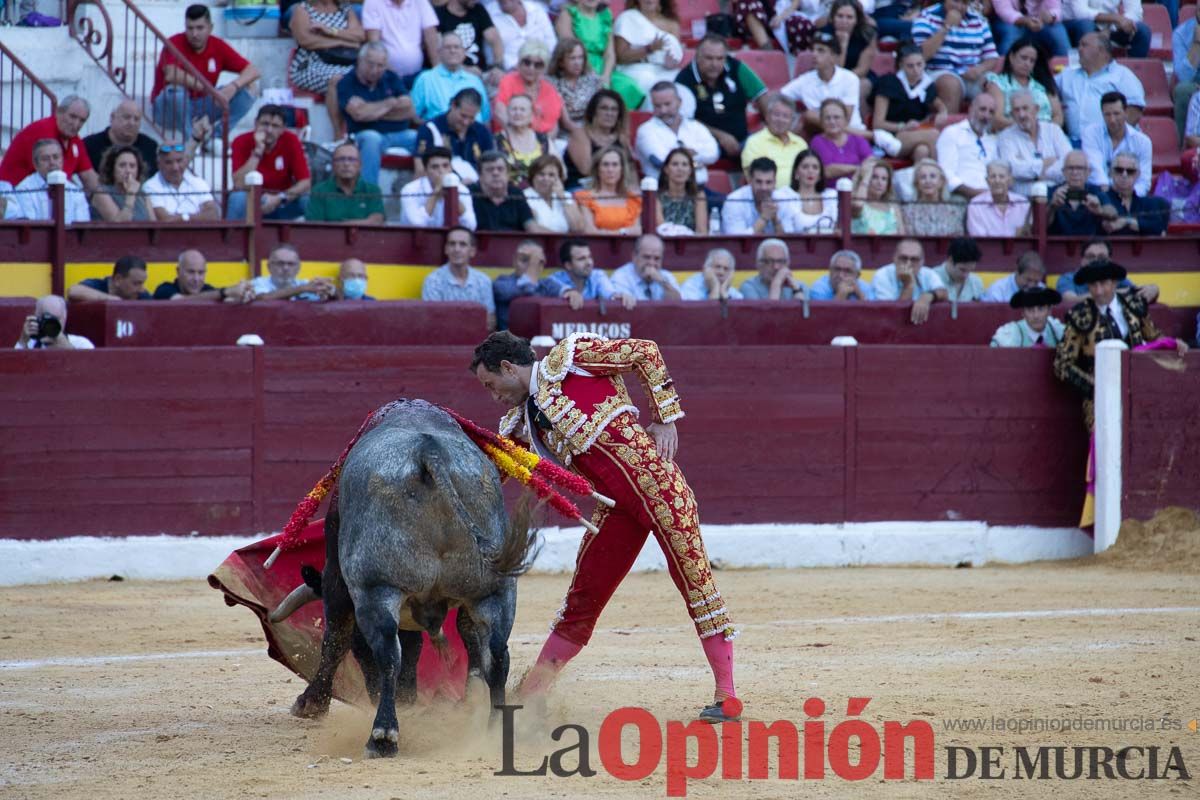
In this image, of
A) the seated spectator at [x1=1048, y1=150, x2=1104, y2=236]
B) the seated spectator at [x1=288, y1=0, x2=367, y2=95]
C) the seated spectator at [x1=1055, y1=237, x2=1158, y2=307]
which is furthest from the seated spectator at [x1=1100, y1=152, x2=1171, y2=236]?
the seated spectator at [x1=288, y1=0, x2=367, y2=95]

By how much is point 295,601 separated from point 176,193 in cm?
417

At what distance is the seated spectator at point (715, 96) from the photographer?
33.9 ft

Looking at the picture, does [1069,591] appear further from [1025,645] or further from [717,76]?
[717,76]

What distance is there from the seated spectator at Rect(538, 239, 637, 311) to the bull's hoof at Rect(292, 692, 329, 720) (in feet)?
13.6

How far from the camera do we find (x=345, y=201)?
880cm

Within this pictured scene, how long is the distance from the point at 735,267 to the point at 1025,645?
12.7ft

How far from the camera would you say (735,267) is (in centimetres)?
941

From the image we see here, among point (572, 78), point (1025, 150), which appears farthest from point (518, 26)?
point (1025, 150)

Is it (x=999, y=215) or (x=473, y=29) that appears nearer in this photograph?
(x=999, y=215)

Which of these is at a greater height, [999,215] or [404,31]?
[404,31]

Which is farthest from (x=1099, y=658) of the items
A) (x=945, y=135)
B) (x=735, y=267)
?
(x=945, y=135)

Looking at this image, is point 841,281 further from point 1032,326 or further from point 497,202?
point 497,202

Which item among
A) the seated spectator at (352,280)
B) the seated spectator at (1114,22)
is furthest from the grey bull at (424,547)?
the seated spectator at (1114,22)

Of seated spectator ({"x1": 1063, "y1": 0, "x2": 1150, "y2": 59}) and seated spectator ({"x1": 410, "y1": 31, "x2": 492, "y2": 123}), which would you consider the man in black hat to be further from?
seated spectator ({"x1": 1063, "y1": 0, "x2": 1150, "y2": 59})
